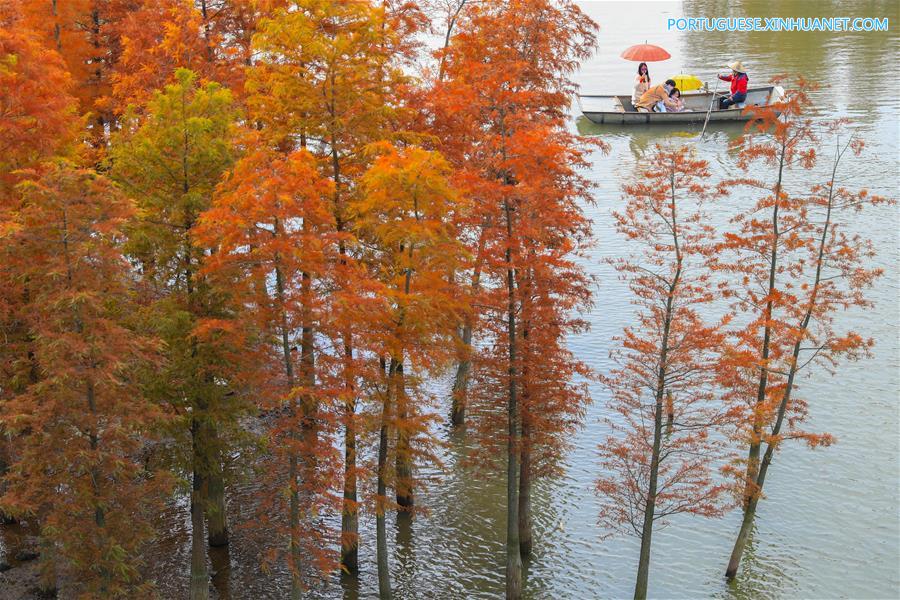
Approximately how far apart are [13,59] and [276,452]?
1262 centimetres

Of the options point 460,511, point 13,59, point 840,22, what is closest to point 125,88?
point 13,59


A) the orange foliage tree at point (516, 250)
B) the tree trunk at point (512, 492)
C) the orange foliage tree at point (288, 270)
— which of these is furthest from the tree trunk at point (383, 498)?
the tree trunk at point (512, 492)

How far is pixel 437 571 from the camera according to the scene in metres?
24.7

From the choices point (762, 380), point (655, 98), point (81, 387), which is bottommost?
point (762, 380)

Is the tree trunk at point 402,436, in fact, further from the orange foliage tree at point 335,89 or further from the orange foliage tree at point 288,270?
the orange foliage tree at point 288,270

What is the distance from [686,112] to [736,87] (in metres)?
3.41

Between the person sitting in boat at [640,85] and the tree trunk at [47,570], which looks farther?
the person sitting in boat at [640,85]

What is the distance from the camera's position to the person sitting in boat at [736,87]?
191ft

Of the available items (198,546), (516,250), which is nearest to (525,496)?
(516,250)

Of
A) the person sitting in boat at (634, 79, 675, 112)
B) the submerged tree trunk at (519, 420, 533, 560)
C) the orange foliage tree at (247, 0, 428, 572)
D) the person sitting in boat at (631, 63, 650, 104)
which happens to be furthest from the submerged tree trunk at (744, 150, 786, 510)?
the person sitting in boat at (631, 63, 650, 104)

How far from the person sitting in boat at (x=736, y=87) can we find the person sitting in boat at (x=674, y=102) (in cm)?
266

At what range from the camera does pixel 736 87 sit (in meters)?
59.3

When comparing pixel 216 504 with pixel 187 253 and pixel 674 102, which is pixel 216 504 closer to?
pixel 187 253

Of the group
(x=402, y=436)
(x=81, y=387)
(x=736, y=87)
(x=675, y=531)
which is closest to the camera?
(x=81, y=387)
